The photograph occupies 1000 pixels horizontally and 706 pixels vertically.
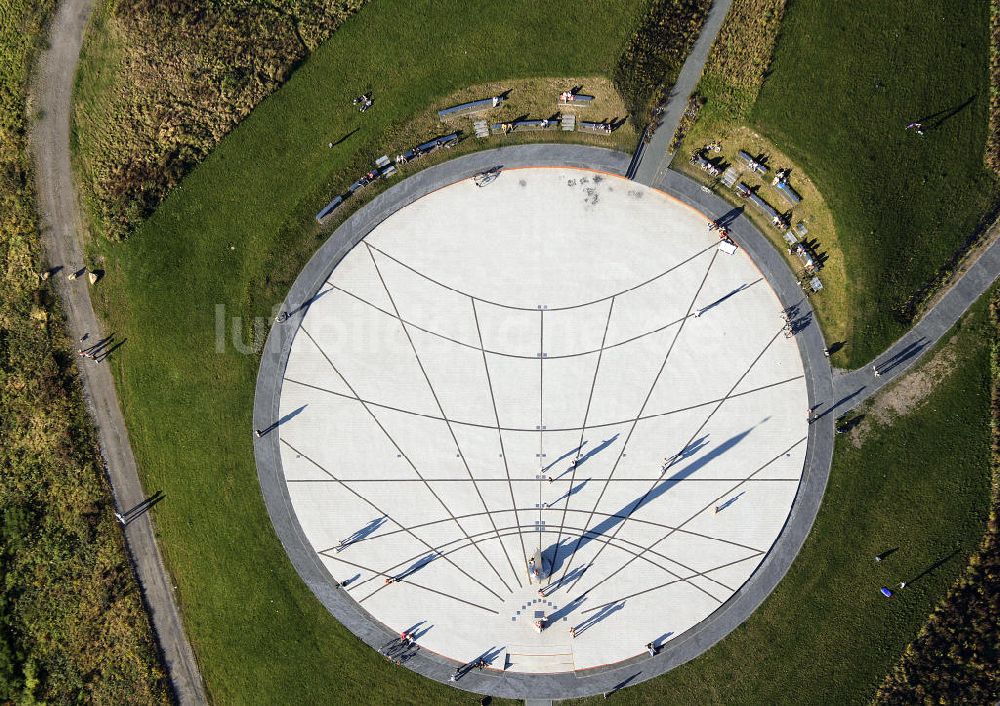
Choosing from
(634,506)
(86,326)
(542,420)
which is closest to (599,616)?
(634,506)

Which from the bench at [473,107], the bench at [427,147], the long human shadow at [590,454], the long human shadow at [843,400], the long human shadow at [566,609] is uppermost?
the bench at [473,107]

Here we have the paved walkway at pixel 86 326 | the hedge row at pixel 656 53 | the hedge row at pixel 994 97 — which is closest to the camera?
the hedge row at pixel 994 97

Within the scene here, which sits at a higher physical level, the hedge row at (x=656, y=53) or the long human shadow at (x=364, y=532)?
the hedge row at (x=656, y=53)

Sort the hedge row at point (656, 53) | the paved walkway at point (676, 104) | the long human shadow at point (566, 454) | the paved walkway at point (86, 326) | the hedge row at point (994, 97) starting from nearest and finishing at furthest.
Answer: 1. the hedge row at point (994, 97)
2. the hedge row at point (656, 53)
3. the paved walkway at point (676, 104)
4. the long human shadow at point (566, 454)
5. the paved walkway at point (86, 326)

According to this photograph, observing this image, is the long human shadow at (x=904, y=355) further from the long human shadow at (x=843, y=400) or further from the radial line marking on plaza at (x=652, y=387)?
the radial line marking on plaza at (x=652, y=387)

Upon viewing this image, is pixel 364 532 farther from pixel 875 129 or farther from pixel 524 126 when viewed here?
pixel 875 129

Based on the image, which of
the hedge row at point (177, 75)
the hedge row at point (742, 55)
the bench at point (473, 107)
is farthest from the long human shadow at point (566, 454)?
the hedge row at point (177, 75)

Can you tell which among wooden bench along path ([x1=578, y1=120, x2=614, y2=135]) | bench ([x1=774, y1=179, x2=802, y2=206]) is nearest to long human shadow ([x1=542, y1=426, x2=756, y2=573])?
bench ([x1=774, y1=179, x2=802, y2=206])
